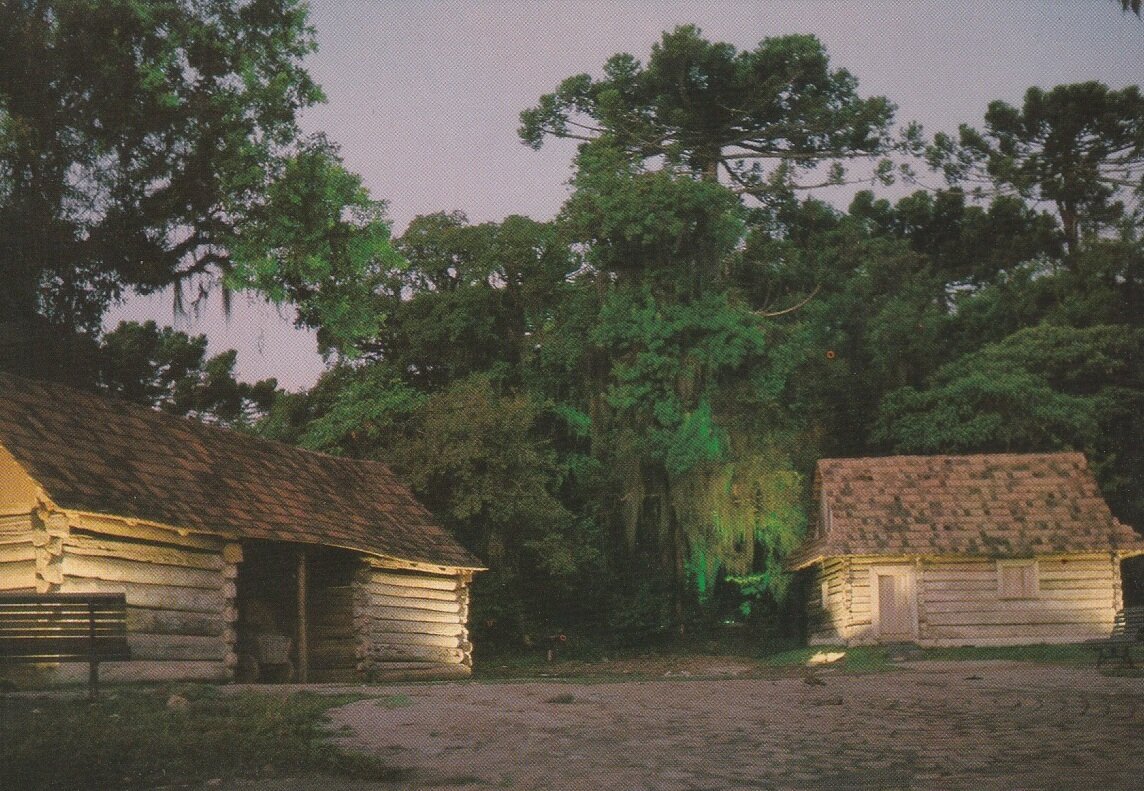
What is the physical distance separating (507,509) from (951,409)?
16325 millimetres

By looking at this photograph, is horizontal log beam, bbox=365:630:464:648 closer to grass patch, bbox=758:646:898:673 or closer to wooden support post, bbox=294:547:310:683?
wooden support post, bbox=294:547:310:683

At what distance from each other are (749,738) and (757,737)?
11 cm

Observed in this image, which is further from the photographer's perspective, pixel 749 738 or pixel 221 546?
pixel 221 546

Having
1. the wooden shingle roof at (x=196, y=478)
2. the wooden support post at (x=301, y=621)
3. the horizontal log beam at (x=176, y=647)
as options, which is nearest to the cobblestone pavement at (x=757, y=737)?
the horizontal log beam at (x=176, y=647)

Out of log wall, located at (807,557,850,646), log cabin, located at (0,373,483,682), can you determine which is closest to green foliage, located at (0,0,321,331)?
log cabin, located at (0,373,483,682)

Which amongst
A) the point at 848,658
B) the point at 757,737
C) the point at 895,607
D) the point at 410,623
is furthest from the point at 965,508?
the point at 757,737

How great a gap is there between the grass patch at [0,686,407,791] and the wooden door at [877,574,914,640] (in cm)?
2422

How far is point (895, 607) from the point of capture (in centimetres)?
3416

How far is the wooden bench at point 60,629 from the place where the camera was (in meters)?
13.6

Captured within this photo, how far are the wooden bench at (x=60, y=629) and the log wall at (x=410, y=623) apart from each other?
416 inches

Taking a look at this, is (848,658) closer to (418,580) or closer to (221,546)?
(418,580)

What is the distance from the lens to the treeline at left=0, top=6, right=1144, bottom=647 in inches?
1088

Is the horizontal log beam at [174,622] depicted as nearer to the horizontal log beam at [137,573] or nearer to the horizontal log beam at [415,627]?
the horizontal log beam at [137,573]

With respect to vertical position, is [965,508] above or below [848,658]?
above
